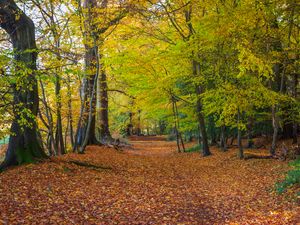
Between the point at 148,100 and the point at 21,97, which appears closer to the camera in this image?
the point at 21,97

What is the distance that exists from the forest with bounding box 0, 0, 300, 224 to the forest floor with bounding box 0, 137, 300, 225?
41mm

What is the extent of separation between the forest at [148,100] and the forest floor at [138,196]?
1.6 inches

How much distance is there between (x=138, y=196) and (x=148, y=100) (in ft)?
38.8

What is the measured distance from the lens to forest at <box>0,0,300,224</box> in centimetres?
738

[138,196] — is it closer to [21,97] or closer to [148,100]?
[21,97]

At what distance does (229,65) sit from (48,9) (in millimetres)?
8042

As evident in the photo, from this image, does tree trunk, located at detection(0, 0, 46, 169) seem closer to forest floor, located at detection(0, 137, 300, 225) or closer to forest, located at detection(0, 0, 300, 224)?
forest, located at detection(0, 0, 300, 224)

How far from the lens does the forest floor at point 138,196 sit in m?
6.82

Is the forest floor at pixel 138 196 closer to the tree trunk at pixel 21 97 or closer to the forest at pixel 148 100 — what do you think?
the forest at pixel 148 100

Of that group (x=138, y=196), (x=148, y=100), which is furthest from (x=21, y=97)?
(x=148, y=100)

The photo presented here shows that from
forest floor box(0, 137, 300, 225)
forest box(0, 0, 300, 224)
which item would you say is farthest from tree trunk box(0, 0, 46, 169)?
forest floor box(0, 137, 300, 225)

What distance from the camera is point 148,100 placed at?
2031cm

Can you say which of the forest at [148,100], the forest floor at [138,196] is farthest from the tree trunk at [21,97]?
the forest floor at [138,196]

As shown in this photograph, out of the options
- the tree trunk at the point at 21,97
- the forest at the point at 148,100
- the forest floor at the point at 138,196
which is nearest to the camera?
the forest floor at the point at 138,196
